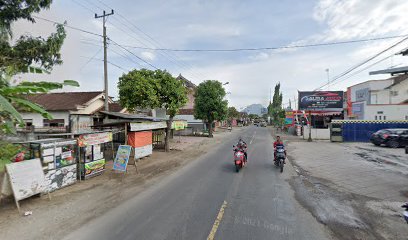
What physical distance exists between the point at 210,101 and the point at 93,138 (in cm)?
2256

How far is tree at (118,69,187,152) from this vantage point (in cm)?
1706

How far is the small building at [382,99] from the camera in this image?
34.5 m

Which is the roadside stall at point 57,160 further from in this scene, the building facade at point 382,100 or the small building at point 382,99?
the building facade at point 382,100

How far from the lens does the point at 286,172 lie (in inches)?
444

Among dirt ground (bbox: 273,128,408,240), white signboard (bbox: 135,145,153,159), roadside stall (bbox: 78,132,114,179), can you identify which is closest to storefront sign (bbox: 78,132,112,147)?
roadside stall (bbox: 78,132,114,179)

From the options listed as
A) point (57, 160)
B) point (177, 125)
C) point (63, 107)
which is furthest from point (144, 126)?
point (63, 107)

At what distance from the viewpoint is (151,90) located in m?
16.9

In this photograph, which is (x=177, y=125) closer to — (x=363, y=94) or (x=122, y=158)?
(x=122, y=158)

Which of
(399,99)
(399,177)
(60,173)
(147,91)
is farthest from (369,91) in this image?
(60,173)

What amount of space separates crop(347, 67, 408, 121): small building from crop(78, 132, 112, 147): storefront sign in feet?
132

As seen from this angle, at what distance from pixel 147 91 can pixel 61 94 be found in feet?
54.3

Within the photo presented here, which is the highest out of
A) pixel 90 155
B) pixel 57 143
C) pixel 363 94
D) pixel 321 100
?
pixel 363 94

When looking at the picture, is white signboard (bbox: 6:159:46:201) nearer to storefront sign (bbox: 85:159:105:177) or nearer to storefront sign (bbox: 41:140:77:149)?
storefront sign (bbox: 41:140:77:149)

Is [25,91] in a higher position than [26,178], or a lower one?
higher
